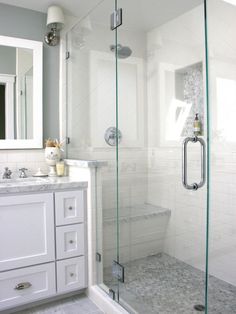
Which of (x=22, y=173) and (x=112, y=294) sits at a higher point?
(x=22, y=173)

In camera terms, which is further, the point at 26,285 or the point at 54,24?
the point at 54,24

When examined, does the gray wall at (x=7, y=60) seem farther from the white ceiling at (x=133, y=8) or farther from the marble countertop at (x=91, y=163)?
the marble countertop at (x=91, y=163)

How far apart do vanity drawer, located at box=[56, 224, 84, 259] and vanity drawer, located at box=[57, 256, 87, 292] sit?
50 millimetres

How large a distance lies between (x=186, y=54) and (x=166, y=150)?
2.72 feet

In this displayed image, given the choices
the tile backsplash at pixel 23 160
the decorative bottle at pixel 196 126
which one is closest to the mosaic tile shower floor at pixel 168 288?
the decorative bottle at pixel 196 126

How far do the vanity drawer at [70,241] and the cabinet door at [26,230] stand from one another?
51 millimetres

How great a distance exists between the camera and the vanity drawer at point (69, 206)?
2031 millimetres

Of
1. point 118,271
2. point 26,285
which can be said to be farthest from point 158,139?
point 26,285

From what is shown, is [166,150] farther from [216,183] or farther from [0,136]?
[0,136]

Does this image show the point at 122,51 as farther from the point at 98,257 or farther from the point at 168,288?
the point at 168,288

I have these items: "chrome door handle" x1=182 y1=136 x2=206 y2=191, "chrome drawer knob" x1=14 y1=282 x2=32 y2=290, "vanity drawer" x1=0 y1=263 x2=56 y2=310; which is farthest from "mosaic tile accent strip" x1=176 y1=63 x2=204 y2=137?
"chrome drawer knob" x1=14 y1=282 x2=32 y2=290

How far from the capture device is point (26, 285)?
1930 mm

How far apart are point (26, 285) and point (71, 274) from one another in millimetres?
319

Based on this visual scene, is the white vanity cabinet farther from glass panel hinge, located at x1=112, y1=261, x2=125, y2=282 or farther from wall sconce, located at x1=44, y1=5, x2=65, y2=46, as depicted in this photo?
wall sconce, located at x1=44, y1=5, x2=65, y2=46
